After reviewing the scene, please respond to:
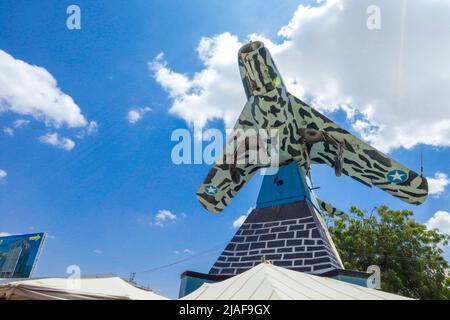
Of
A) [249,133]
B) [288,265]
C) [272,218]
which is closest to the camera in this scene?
[288,265]

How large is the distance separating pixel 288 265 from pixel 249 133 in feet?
15.1

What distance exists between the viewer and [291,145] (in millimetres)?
9461

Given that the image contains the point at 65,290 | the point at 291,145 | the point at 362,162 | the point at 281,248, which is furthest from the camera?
the point at 291,145

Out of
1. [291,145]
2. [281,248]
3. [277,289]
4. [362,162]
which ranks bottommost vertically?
[277,289]

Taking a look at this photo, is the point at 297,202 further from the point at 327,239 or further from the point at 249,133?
the point at 249,133

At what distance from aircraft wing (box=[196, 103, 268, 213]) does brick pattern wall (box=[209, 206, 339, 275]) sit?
70.3 inches

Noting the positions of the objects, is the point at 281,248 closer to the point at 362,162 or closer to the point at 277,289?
the point at 362,162

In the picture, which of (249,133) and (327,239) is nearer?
(327,239)

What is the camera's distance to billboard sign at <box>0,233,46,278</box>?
60.5 ft

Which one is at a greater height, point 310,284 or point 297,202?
point 297,202

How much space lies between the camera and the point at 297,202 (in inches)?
342

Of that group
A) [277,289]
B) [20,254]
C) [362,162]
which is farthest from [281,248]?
[20,254]

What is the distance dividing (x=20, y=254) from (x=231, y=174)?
16.5 m

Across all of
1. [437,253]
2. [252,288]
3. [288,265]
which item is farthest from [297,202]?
[437,253]
